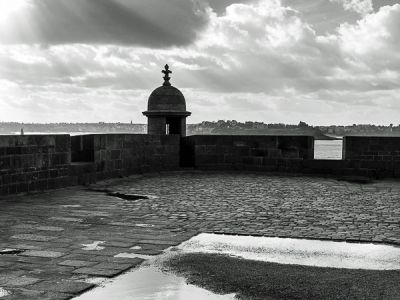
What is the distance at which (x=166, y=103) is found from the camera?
1764 centimetres

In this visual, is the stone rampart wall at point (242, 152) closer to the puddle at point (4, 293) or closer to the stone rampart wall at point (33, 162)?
the stone rampart wall at point (33, 162)

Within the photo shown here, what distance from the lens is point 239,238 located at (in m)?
5.76

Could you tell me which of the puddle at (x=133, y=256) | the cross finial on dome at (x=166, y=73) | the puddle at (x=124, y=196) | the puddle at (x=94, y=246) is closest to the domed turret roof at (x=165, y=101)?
the cross finial on dome at (x=166, y=73)

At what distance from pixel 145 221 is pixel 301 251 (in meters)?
2.39

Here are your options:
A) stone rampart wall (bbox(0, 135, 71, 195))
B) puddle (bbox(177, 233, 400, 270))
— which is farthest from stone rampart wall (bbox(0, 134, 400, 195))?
puddle (bbox(177, 233, 400, 270))

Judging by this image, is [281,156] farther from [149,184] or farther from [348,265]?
[348,265]

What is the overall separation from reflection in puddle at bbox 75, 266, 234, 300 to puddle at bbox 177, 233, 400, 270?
93cm

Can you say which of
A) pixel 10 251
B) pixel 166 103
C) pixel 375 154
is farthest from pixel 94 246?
pixel 166 103

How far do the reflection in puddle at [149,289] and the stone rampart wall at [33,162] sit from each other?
220 inches

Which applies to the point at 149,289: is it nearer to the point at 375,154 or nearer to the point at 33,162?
the point at 33,162

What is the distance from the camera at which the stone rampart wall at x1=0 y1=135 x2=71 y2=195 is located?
9.10 meters


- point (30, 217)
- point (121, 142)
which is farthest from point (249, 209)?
point (121, 142)

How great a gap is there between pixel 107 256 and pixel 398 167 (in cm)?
1075

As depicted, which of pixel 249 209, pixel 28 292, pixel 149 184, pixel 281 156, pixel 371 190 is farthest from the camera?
pixel 281 156
